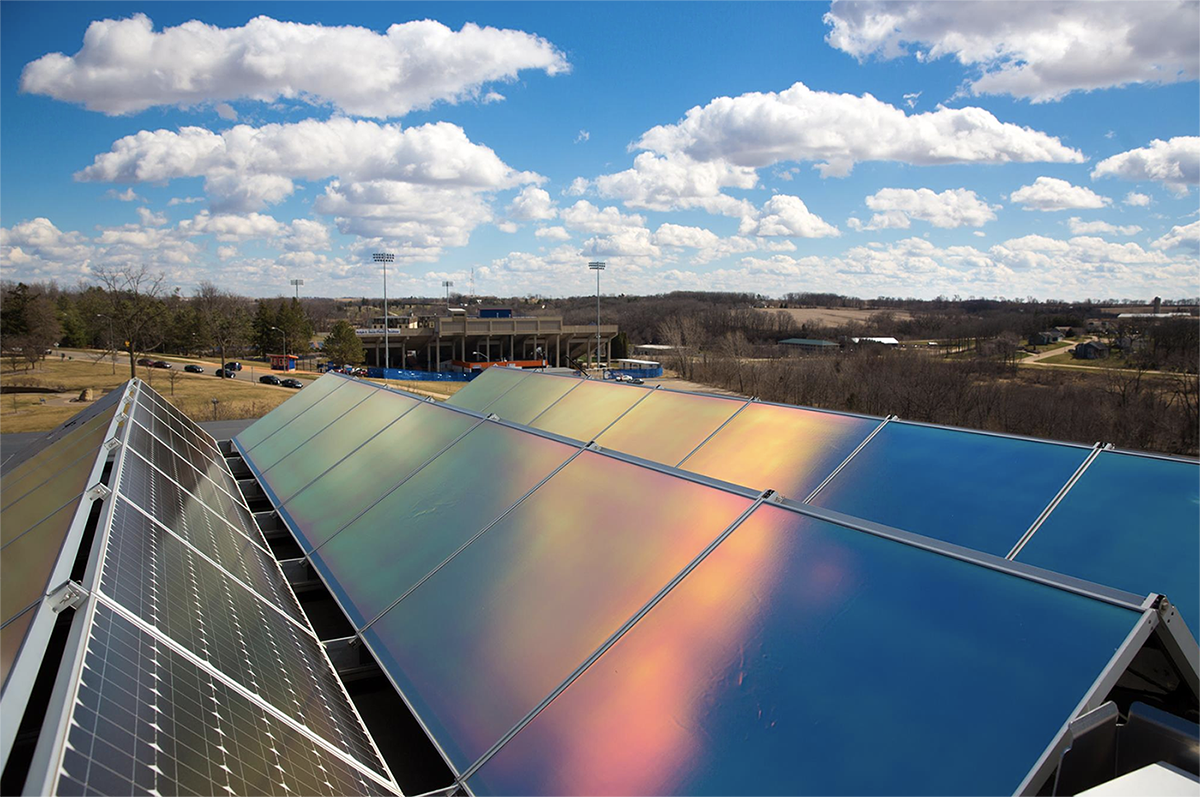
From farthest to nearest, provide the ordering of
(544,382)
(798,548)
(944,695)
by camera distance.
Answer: (544,382)
(798,548)
(944,695)

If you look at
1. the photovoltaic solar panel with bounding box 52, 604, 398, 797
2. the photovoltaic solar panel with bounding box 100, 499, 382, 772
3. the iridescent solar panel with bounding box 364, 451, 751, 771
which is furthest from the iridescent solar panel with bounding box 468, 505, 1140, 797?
the photovoltaic solar panel with bounding box 100, 499, 382, 772

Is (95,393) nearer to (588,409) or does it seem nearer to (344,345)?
(344,345)

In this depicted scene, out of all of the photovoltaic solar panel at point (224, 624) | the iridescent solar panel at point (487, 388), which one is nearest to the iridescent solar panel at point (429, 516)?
the photovoltaic solar panel at point (224, 624)

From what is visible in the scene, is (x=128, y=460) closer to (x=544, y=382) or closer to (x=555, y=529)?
(x=555, y=529)

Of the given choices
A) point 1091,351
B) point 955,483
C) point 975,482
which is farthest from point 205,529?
point 1091,351

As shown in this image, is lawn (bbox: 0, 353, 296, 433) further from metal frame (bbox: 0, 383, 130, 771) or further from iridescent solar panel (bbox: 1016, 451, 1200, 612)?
iridescent solar panel (bbox: 1016, 451, 1200, 612)

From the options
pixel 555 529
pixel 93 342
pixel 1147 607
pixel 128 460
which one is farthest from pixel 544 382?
pixel 93 342
